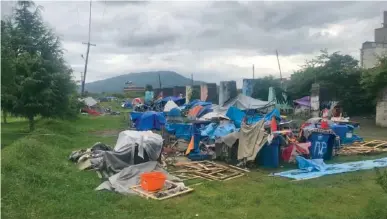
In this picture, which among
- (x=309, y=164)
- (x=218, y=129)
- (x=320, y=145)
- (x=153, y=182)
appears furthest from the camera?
(x=218, y=129)

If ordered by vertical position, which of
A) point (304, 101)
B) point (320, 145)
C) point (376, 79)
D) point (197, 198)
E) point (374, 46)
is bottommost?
point (197, 198)

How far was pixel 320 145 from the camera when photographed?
1361 cm

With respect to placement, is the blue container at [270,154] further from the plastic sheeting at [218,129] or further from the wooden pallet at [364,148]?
the wooden pallet at [364,148]

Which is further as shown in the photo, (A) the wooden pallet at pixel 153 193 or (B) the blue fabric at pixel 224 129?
(B) the blue fabric at pixel 224 129

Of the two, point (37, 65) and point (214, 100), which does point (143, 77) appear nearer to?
point (214, 100)

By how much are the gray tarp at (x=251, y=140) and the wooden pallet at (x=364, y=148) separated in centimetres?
403

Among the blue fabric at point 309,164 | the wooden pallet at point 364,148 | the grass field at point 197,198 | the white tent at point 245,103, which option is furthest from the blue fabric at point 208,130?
the white tent at point 245,103

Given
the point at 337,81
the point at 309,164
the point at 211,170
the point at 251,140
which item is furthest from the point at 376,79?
the point at 211,170

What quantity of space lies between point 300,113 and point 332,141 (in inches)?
713

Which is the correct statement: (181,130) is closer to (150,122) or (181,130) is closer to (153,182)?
(150,122)

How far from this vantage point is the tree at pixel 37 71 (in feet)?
65.0

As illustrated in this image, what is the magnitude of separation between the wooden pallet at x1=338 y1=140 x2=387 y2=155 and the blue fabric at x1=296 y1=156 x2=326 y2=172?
2925mm

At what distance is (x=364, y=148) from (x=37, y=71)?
607 inches

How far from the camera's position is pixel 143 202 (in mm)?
8156
